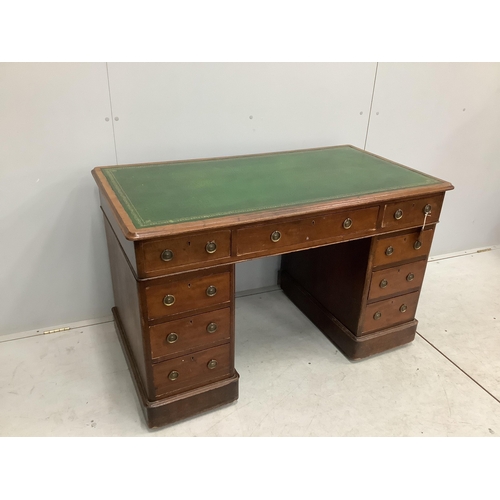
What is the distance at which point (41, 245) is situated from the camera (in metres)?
1.98

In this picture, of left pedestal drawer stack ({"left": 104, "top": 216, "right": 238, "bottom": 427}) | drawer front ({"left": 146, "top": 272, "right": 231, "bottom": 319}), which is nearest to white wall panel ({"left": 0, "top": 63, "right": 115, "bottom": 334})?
left pedestal drawer stack ({"left": 104, "top": 216, "right": 238, "bottom": 427})

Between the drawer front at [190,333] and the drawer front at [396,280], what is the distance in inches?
26.3

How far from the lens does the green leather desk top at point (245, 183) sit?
1.46 metres

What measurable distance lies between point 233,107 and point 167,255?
0.95 metres

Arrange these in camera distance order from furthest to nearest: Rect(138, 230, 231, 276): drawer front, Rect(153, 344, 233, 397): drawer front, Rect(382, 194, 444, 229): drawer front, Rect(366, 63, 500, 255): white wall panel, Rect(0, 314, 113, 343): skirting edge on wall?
1. Rect(366, 63, 500, 255): white wall panel
2. Rect(0, 314, 113, 343): skirting edge on wall
3. Rect(382, 194, 444, 229): drawer front
4. Rect(153, 344, 233, 397): drawer front
5. Rect(138, 230, 231, 276): drawer front

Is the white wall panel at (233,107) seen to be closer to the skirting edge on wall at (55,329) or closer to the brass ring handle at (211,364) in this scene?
the skirting edge on wall at (55,329)

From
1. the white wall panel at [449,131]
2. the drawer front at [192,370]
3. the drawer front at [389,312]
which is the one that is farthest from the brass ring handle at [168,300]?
the white wall panel at [449,131]

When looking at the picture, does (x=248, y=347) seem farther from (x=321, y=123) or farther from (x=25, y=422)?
Result: (x=321, y=123)

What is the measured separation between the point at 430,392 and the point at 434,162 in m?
1.39

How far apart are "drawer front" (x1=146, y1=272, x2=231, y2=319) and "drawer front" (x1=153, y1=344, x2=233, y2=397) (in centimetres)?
20

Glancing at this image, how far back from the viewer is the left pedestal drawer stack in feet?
4.75

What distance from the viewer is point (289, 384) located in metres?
1.88

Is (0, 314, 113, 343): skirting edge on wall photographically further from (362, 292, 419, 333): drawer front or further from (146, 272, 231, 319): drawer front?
(362, 292, 419, 333): drawer front
